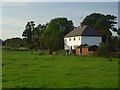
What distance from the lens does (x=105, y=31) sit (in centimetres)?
8688

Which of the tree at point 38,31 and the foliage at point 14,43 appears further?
the foliage at point 14,43

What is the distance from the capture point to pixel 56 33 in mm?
89812

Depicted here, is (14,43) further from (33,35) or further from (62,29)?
(62,29)

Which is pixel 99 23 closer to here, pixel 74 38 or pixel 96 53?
pixel 74 38

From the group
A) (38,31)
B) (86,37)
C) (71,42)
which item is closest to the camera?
(86,37)

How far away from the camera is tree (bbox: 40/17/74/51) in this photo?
84.0 meters

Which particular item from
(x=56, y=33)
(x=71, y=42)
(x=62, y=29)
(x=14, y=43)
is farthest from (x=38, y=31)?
(x=71, y=42)

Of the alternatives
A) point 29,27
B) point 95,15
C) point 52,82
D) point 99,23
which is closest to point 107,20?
point 99,23

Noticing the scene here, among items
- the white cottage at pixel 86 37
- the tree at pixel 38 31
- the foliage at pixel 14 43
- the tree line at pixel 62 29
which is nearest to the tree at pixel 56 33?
the tree line at pixel 62 29

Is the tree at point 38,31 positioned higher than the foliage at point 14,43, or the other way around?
the tree at point 38,31

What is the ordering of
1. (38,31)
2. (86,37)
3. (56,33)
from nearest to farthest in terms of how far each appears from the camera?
(86,37) < (56,33) < (38,31)

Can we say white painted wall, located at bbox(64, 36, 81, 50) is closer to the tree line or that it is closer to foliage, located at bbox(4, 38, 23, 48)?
the tree line

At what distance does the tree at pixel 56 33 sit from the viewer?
84000 mm

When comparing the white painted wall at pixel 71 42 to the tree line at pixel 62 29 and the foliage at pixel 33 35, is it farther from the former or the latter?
the foliage at pixel 33 35
